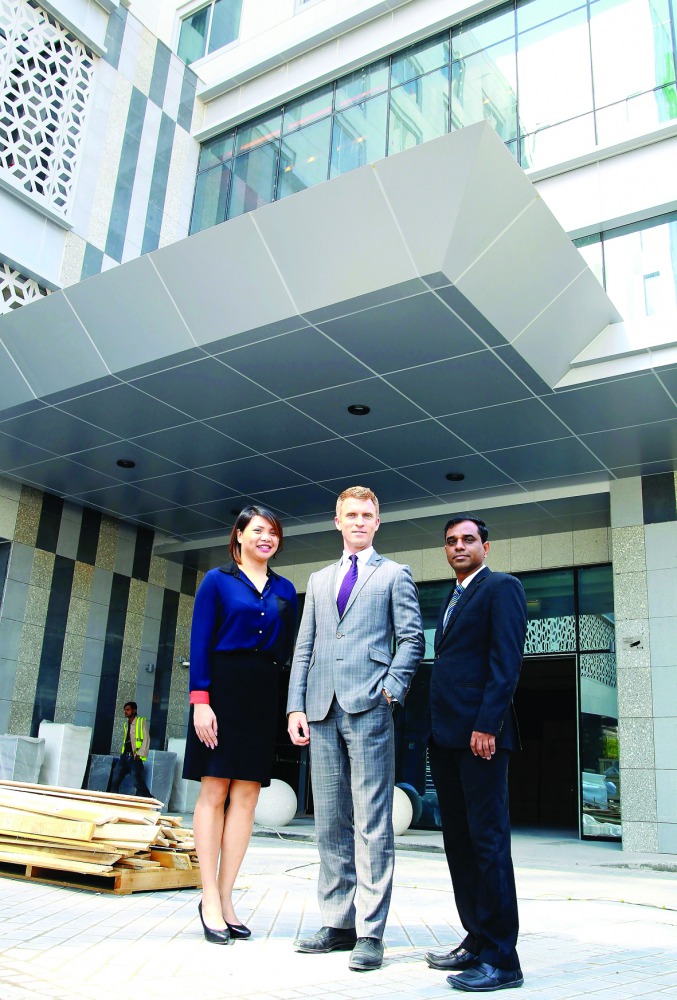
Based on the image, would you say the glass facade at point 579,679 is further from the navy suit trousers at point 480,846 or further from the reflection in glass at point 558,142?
→ the navy suit trousers at point 480,846

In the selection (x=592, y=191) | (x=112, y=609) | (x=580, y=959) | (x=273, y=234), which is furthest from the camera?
(x=112, y=609)

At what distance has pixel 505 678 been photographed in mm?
3172

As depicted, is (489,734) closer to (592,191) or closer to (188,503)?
(592,191)

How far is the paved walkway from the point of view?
2621 millimetres

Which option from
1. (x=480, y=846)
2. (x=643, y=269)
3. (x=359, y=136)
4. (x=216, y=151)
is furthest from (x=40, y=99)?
(x=480, y=846)

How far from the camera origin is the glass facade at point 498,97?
37.4 ft

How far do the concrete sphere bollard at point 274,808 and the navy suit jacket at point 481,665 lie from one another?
9.09 meters

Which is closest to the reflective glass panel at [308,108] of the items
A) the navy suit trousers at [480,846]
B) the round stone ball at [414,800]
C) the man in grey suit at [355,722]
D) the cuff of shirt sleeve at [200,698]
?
the round stone ball at [414,800]

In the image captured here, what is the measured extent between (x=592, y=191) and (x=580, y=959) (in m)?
10.5

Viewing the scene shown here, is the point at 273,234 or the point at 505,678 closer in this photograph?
the point at 505,678

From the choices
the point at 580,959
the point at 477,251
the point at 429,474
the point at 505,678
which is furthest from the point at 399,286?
the point at 580,959

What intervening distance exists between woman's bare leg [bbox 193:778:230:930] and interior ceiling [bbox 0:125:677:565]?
219 inches

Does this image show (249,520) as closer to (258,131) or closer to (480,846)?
(480,846)

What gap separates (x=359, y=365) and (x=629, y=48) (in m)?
6.51
